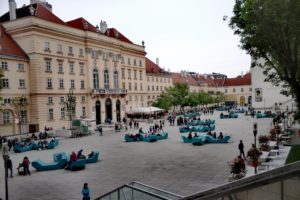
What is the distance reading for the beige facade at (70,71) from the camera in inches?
1818

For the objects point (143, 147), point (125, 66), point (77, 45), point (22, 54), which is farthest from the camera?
point (125, 66)

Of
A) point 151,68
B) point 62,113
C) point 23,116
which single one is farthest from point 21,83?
point 151,68

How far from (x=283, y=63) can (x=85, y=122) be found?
31.2 m

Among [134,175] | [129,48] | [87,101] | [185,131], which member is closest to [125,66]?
[129,48]

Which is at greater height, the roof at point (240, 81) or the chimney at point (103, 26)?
the chimney at point (103, 26)

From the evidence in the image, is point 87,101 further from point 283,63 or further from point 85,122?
point 283,63

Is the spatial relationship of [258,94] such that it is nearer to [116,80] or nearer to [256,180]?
[116,80]

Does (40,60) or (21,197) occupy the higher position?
(40,60)

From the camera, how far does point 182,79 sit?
113 metres

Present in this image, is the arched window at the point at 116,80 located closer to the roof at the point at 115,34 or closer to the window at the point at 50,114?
the roof at the point at 115,34

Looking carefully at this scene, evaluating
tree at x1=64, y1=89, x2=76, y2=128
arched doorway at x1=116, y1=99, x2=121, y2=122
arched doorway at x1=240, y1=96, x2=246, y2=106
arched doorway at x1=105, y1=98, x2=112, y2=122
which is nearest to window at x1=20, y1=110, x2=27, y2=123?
tree at x1=64, y1=89, x2=76, y2=128

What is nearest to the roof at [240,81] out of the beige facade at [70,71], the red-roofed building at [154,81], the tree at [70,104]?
the red-roofed building at [154,81]

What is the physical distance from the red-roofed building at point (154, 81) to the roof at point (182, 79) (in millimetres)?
13169

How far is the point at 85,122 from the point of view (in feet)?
140
